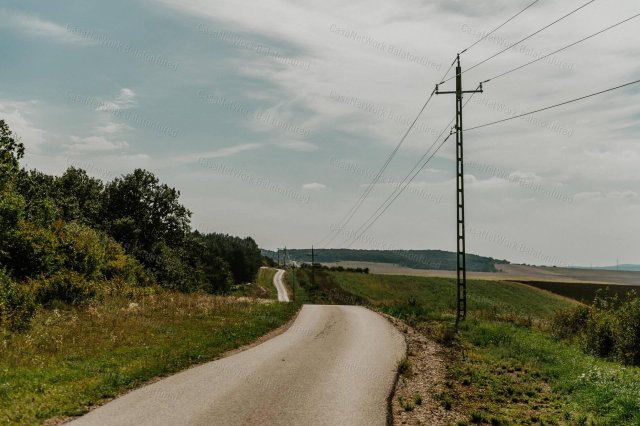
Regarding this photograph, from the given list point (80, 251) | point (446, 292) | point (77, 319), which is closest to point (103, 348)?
point (77, 319)

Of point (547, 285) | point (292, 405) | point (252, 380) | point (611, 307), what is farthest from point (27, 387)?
point (547, 285)

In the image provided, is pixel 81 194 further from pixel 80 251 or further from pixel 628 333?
pixel 628 333

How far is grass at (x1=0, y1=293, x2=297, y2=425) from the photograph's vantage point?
11656 millimetres

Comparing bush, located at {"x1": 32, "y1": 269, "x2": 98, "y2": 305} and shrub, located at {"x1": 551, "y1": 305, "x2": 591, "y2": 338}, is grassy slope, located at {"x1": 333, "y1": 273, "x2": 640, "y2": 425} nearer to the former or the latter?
shrub, located at {"x1": 551, "y1": 305, "x2": 591, "y2": 338}

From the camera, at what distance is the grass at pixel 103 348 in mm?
11656

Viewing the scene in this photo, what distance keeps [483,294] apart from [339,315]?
6639 centimetres

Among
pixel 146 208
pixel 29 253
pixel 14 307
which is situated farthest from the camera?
pixel 146 208

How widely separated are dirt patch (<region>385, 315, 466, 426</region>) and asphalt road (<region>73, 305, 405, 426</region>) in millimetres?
434

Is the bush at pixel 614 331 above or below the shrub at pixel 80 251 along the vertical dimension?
below

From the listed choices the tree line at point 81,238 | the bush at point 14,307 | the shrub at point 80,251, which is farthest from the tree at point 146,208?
the bush at point 14,307

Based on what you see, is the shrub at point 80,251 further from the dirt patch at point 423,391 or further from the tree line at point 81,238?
the dirt patch at point 423,391

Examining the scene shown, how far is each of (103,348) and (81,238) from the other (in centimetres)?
1730

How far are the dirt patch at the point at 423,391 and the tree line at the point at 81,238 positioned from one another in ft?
49.4

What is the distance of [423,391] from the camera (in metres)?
14.2
